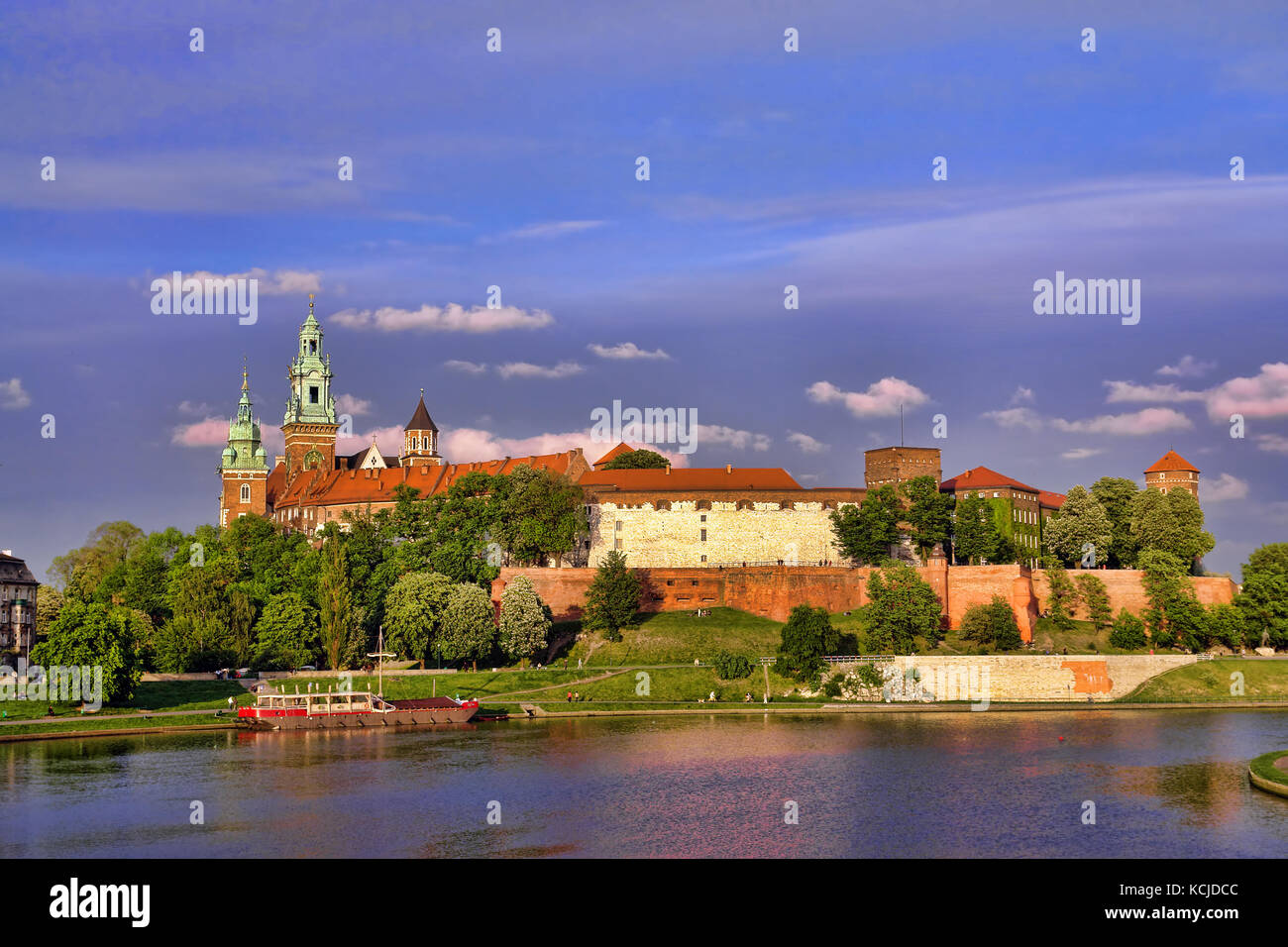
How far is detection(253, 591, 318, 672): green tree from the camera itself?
64.9 meters

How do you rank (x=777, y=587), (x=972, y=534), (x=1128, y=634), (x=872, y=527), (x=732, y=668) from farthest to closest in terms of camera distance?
1. (x=872, y=527)
2. (x=972, y=534)
3. (x=777, y=587)
4. (x=1128, y=634)
5. (x=732, y=668)

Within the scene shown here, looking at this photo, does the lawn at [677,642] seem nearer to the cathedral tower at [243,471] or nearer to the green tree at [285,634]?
the green tree at [285,634]

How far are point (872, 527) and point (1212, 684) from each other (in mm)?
22322

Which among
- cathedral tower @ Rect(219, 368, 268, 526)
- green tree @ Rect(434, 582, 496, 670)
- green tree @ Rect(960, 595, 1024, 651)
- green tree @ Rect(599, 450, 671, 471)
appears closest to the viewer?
green tree @ Rect(434, 582, 496, 670)

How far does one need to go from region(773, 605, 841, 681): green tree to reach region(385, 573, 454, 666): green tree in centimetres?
1628

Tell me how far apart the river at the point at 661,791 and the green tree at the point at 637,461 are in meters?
44.6

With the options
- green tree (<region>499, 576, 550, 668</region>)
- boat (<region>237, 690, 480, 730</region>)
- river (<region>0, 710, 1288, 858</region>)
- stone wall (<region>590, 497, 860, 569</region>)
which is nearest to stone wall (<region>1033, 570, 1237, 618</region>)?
stone wall (<region>590, 497, 860, 569</region>)

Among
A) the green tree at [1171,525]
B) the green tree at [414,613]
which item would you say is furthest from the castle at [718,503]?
the green tree at [414,613]

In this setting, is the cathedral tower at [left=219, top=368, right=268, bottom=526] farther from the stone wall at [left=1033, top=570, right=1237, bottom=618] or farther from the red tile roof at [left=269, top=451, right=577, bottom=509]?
the stone wall at [left=1033, top=570, right=1237, bottom=618]

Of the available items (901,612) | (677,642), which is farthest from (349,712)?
(901,612)

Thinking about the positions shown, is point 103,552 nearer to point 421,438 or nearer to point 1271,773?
point 421,438

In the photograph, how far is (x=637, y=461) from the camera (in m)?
99.9

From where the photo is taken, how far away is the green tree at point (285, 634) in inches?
2554
